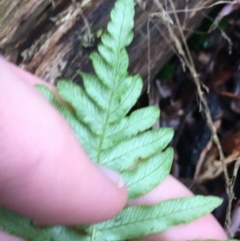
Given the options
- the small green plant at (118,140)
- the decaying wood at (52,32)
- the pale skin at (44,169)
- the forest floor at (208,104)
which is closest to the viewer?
the pale skin at (44,169)

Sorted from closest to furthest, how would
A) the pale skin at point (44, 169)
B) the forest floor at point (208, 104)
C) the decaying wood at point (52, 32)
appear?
1. the pale skin at point (44, 169)
2. the decaying wood at point (52, 32)
3. the forest floor at point (208, 104)

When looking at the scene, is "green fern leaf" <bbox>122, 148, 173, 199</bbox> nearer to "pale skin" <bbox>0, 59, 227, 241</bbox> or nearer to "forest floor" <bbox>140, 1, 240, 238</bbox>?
"pale skin" <bbox>0, 59, 227, 241</bbox>

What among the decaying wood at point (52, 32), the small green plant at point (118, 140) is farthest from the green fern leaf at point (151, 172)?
the decaying wood at point (52, 32)

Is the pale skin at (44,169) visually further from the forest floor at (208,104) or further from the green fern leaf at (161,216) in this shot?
the forest floor at (208,104)

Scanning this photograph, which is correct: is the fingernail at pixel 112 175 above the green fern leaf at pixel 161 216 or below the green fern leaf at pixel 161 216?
above

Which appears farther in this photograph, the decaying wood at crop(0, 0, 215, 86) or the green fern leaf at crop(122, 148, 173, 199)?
the decaying wood at crop(0, 0, 215, 86)

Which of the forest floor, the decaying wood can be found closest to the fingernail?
the decaying wood

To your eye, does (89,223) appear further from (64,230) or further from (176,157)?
(176,157)

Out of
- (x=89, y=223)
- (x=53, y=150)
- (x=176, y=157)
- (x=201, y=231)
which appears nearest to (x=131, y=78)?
(x=53, y=150)
